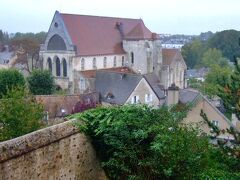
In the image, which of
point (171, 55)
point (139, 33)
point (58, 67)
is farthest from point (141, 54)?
point (58, 67)

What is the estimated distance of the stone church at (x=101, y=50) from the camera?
157 feet

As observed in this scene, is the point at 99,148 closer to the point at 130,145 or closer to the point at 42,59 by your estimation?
the point at 130,145

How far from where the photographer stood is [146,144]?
1000 cm

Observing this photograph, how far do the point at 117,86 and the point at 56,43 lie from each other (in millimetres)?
15707

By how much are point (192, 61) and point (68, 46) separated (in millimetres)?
62103

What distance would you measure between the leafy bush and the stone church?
36133 mm

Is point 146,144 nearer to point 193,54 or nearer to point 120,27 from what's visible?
point 120,27

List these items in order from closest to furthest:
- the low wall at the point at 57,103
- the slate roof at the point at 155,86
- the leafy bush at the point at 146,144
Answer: the leafy bush at the point at 146,144, the low wall at the point at 57,103, the slate roof at the point at 155,86

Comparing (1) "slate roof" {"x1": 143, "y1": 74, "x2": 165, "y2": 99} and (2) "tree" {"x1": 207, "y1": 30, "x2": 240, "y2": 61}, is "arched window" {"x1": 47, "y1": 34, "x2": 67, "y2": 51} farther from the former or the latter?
(2) "tree" {"x1": 207, "y1": 30, "x2": 240, "y2": 61}

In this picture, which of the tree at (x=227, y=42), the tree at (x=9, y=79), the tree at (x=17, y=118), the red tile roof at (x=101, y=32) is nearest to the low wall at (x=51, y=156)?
the tree at (x=17, y=118)

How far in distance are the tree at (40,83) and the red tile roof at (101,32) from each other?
7101 mm

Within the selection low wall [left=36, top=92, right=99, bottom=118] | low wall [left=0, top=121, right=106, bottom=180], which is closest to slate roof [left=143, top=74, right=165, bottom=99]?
low wall [left=36, top=92, right=99, bottom=118]

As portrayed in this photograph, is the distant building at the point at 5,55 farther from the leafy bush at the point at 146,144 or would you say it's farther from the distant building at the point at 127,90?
the leafy bush at the point at 146,144

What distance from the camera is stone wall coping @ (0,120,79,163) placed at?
798 centimetres
